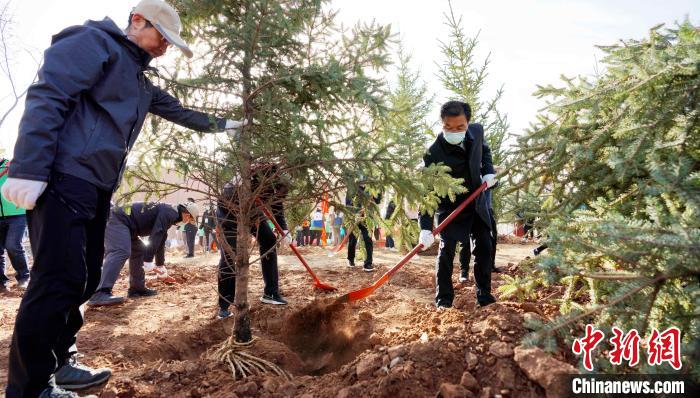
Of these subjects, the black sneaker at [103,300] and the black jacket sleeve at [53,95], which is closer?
the black jacket sleeve at [53,95]

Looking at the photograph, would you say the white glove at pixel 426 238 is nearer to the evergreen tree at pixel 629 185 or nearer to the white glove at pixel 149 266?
the evergreen tree at pixel 629 185

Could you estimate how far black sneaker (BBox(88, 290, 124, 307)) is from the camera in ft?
17.0

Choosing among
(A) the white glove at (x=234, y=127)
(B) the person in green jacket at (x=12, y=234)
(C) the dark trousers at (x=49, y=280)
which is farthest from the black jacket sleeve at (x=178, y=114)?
(B) the person in green jacket at (x=12, y=234)

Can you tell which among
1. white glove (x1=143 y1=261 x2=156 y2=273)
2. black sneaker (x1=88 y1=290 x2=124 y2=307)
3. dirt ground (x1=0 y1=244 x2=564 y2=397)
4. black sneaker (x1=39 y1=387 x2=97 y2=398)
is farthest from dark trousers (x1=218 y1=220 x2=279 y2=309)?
white glove (x1=143 y1=261 x2=156 y2=273)

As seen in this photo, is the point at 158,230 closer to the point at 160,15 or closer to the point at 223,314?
the point at 223,314

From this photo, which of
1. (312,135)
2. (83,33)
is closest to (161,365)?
(312,135)

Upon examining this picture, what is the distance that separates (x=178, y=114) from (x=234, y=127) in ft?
1.27

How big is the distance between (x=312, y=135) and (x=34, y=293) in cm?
190

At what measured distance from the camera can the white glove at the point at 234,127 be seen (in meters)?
3.03

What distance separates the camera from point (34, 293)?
2014 mm

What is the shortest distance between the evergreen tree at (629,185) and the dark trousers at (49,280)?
2.28 m

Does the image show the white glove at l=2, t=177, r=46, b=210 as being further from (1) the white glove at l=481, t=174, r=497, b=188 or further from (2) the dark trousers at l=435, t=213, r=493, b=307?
(1) the white glove at l=481, t=174, r=497, b=188

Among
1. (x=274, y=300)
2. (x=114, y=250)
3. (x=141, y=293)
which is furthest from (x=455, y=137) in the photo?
(x=141, y=293)

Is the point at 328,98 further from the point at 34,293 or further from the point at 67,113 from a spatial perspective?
the point at 34,293
